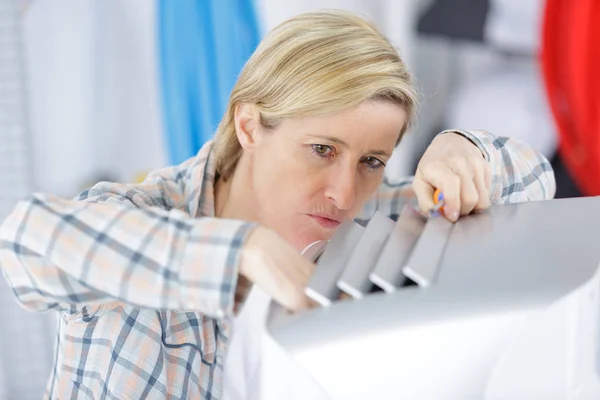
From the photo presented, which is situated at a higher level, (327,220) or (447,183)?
(447,183)

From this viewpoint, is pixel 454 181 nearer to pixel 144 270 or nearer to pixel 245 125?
pixel 144 270

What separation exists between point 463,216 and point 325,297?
10.2 inches

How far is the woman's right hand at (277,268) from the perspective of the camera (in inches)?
24.0

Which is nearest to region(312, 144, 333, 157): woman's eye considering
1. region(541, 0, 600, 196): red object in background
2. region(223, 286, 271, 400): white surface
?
region(223, 286, 271, 400): white surface

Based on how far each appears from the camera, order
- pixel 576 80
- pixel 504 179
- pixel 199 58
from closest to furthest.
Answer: pixel 504 179 < pixel 576 80 < pixel 199 58

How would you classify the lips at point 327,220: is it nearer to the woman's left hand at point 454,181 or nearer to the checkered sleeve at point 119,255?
the woman's left hand at point 454,181

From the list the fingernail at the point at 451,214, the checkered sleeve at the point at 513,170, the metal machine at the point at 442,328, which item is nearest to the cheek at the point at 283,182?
the checkered sleeve at the point at 513,170

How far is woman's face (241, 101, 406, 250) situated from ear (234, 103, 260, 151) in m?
0.02

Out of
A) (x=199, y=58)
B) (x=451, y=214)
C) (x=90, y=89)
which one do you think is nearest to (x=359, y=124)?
(x=451, y=214)

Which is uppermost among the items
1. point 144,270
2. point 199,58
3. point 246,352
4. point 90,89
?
point 144,270

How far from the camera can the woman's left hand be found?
0.79 metres

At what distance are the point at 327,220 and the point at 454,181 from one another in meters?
0.34

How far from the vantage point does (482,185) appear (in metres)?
0.83

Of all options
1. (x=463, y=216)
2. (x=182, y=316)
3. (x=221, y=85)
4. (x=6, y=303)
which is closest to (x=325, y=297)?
(x=463, y=216)
